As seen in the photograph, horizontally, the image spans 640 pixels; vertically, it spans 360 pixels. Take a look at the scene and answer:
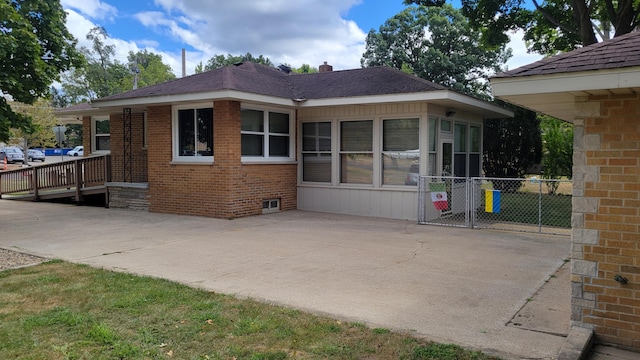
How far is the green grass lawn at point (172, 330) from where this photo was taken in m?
3.82

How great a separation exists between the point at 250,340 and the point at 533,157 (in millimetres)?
19413

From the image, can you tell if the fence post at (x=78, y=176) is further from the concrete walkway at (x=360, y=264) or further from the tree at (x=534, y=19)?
the tree at (x=534, y=19)

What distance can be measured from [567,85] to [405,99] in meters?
7.25

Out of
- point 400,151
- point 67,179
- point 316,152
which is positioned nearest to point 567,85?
point 400,151

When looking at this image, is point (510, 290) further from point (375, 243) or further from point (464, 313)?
point (375, 243)

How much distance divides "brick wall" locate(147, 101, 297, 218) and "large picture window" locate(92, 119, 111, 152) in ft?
16.5

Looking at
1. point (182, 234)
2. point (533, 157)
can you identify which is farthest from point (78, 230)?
point (533, 157)

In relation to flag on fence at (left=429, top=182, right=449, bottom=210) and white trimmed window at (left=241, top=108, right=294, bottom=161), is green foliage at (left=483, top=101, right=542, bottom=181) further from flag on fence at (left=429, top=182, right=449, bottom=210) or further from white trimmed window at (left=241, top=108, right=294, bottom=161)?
white trimmed window at (left=241, top=108, right=294, bottom=161)

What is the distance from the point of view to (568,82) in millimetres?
3879

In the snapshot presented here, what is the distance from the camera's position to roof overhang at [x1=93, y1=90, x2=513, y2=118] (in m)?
10.9

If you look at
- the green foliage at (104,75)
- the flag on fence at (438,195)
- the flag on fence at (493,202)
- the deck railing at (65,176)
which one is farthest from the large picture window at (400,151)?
the green foliage at (104,75)

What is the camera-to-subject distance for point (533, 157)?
67.5 feet

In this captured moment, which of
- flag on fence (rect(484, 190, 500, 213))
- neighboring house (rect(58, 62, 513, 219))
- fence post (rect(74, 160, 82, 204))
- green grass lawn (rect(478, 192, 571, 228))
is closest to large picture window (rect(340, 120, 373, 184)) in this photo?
neighboring house (rect(58, 62, 513, 219))

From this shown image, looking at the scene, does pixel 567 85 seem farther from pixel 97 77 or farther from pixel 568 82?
pixel 97 77
